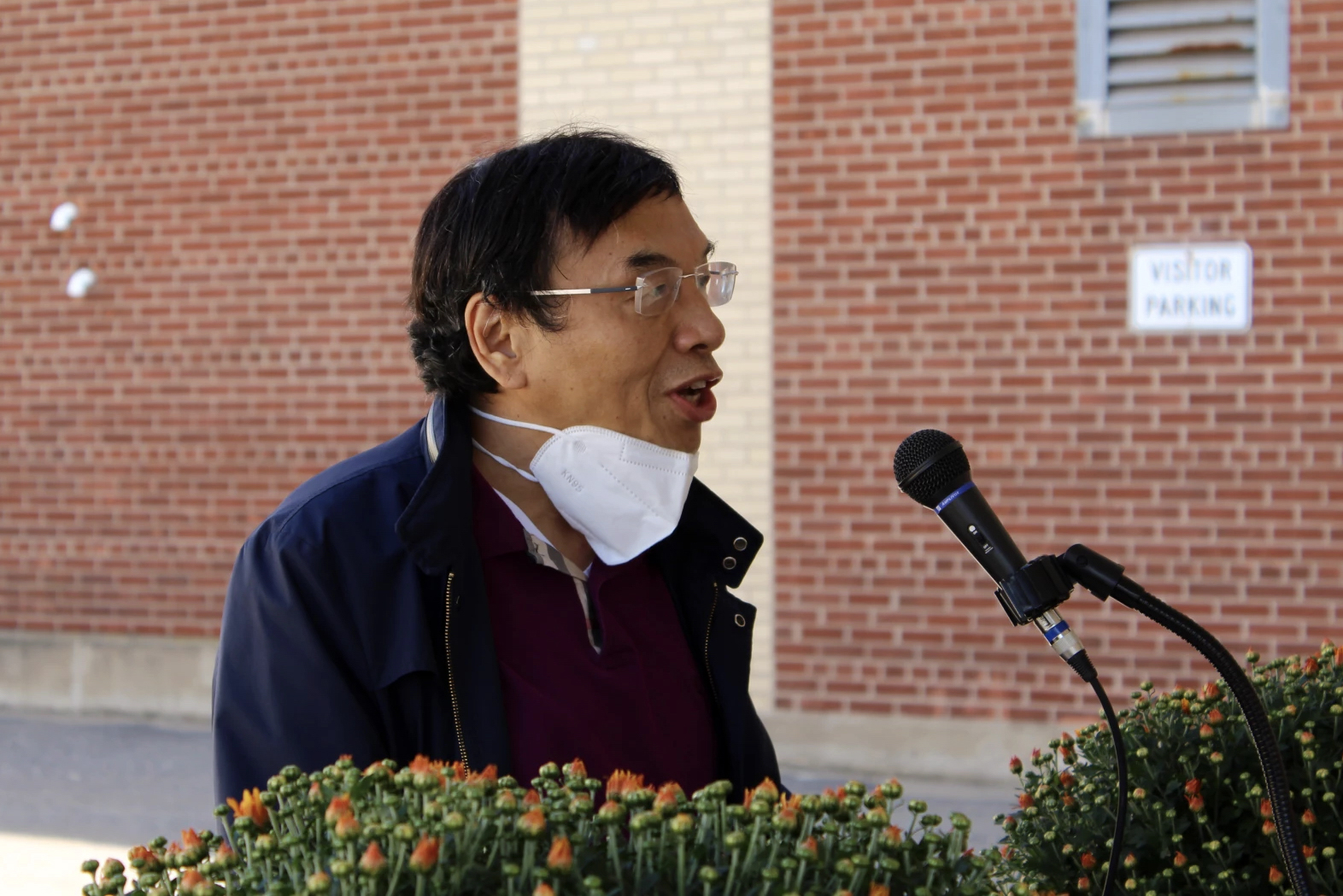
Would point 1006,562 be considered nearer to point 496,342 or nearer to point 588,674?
point 588,674

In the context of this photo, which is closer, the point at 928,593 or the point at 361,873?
the point at 361,873

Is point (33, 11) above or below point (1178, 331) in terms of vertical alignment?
above

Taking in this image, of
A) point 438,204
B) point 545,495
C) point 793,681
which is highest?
point 438,204

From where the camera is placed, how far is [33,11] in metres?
8.52

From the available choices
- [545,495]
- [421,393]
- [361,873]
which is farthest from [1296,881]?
[421,393]

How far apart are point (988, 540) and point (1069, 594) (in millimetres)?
122

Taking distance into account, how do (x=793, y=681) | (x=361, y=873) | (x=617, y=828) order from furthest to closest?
(x=793, y=681)
(x=617, y=828)
(x=361, y=873)

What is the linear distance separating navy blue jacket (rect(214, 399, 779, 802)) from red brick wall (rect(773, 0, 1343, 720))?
502 cm

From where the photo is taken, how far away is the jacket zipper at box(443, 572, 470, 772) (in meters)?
2.16

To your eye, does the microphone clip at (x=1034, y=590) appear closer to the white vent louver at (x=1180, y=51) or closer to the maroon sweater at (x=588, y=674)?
the maroon sweater at (x=588, y=674)

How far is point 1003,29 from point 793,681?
11.6 ft

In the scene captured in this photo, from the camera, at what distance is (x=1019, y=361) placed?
22.9 feet

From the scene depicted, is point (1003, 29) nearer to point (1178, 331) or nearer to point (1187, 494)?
point (1178, 331)

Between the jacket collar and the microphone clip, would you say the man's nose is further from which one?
the microphone clip
